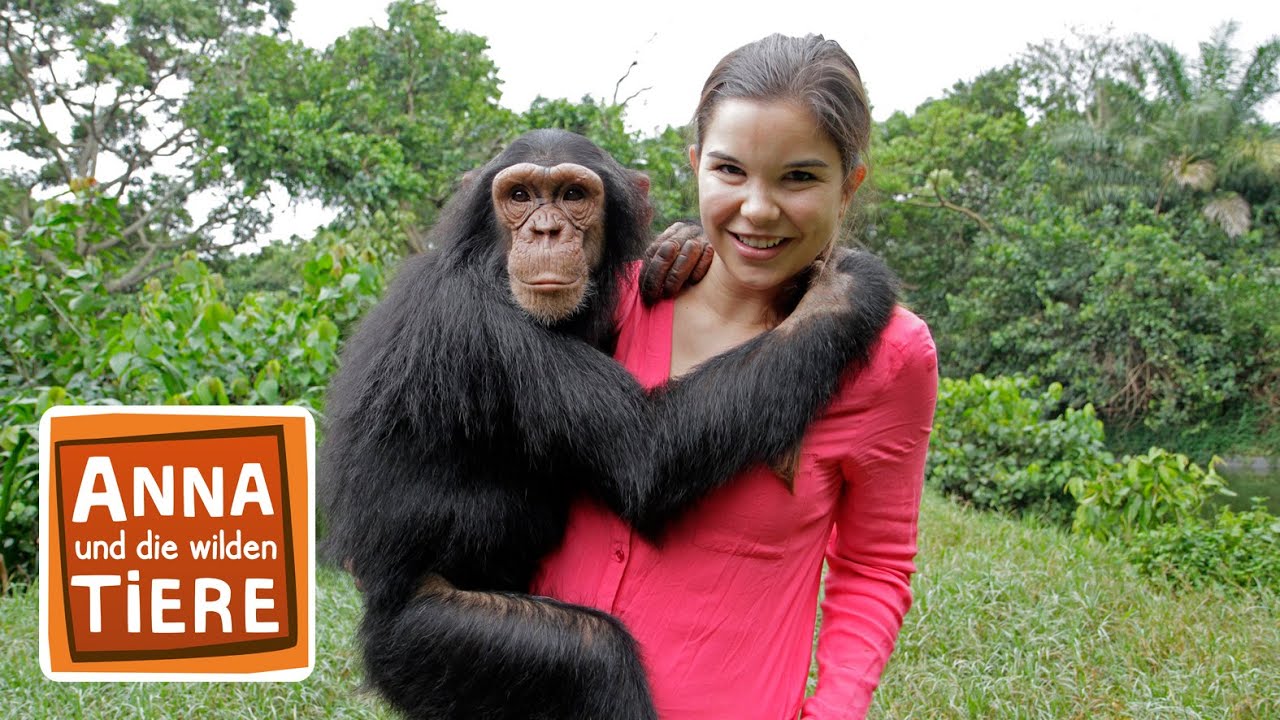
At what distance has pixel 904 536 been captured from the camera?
1.42 metres

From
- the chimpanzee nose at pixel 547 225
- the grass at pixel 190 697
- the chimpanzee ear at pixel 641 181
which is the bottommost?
the grass at pixel 190 697

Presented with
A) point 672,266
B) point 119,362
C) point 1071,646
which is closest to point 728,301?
point 672,266

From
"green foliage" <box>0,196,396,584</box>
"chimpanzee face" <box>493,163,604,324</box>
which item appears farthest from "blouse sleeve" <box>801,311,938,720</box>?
"green foliage" <box>0,196,396,584</box>

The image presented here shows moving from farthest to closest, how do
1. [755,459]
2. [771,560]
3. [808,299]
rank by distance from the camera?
[808,299] → [755,459] → [771,560]

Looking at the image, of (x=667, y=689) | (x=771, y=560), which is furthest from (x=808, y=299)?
(x=667, y=689)

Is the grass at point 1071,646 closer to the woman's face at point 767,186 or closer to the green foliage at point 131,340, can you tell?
the woman's face at point 767,186

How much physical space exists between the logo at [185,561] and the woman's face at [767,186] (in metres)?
2.26

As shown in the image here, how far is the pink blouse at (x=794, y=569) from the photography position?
1345mm

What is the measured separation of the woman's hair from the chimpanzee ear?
0.72m

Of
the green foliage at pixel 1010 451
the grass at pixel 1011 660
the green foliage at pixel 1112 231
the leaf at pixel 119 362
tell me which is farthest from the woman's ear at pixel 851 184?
the green foliage at pixel 1112 231

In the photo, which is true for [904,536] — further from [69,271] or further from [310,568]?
[69,271]

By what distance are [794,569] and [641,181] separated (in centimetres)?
105

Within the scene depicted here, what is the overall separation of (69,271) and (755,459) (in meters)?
4.97

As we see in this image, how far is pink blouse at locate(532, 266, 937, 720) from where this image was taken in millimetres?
1345
